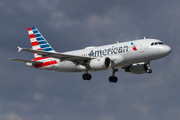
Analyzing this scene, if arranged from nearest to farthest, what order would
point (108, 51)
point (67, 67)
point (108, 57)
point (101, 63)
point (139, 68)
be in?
point (101, 63) → point (108, 57) → point (108, 51) → point (67, 67) → point (139, 68)

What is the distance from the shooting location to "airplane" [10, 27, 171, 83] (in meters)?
50.6

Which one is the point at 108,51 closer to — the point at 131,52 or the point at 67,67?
the point at 131,52

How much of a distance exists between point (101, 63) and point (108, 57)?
1.56m

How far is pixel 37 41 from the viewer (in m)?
64.9

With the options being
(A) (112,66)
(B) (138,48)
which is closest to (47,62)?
(A) (112,66)

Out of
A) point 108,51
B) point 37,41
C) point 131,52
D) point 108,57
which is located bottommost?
point 108,57

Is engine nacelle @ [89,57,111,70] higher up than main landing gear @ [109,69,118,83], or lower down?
higher up

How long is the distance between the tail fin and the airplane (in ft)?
14.5

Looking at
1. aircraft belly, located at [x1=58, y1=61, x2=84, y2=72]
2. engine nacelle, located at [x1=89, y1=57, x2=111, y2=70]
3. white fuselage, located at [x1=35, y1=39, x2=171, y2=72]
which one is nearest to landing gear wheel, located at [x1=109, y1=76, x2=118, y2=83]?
aircraft belly, located at [x1=58, y1=61, x2=84, y2=72]

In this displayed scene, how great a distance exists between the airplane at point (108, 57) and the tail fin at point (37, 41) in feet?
14.5

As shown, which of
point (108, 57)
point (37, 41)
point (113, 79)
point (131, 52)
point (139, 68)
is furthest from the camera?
point (37, 41)

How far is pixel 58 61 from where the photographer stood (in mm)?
58438

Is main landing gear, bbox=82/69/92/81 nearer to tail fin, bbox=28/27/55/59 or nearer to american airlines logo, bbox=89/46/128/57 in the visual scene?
american airlines logo, bbox=89/46/128/57

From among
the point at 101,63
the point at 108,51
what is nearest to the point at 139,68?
the point at 108,51
